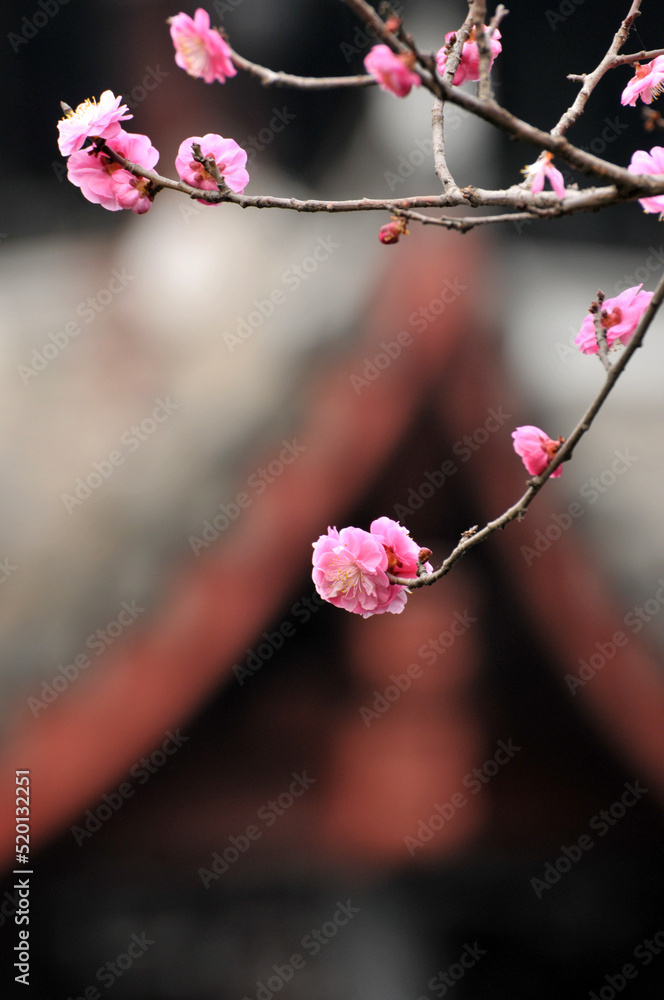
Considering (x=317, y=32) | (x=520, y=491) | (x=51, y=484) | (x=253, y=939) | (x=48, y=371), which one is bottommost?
(x=253, y=939)

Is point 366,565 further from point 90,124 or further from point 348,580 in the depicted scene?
point 90,124

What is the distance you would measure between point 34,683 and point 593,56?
168cm

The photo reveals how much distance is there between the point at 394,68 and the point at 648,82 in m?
0.41

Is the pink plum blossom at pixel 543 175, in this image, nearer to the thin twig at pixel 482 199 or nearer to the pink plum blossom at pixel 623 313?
the thin twig at pixel 482 199

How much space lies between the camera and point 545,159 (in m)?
0.54

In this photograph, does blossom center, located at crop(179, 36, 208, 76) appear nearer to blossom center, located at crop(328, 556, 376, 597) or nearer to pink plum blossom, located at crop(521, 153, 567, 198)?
pink plum blossom, located at crop(521, 153, 567, 198)

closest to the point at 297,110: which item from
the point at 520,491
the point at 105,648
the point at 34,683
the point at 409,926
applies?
the point at 520,491

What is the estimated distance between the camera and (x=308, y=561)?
1.56 m

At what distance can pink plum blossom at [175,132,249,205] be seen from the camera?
2.21 ft

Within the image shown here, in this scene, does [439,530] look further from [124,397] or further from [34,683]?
[34,683]

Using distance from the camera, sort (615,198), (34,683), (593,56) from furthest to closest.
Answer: (593,56) < (34,683) < (615,198)

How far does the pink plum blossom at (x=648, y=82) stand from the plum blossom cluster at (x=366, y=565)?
0.45 metres

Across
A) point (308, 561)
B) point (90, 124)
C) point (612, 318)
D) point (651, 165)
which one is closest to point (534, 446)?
point (612, 318)

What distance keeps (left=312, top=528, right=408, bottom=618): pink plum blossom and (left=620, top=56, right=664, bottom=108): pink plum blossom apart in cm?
46
